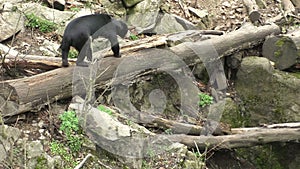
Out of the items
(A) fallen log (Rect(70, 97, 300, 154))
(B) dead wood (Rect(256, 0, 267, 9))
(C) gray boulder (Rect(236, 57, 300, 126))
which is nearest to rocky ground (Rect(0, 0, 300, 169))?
(B) dead wood (Rect(256, 0, 267, 9))

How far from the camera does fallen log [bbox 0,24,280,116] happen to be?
214 inches

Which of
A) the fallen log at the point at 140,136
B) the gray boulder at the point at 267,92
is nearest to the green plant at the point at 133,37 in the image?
the gray boulder at the point at 267,92

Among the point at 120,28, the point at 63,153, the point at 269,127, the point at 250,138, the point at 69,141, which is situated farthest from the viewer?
the point at 120,28

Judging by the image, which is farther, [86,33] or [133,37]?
[133,37]

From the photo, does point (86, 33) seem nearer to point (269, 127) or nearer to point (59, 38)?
point (59, 38)

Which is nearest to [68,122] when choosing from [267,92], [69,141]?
[69,141]

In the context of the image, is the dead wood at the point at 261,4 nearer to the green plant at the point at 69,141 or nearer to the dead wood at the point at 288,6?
the dead wood at the point at 288,6

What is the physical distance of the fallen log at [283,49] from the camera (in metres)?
7.35

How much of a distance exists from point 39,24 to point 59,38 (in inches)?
16.7

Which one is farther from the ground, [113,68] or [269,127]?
[113,68]

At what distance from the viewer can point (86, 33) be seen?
609cm

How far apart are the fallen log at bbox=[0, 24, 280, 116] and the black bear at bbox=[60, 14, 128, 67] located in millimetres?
210

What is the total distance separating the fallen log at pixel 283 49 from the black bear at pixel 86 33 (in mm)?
2577

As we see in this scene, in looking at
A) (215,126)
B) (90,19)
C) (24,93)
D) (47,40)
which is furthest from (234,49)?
(24,93)
